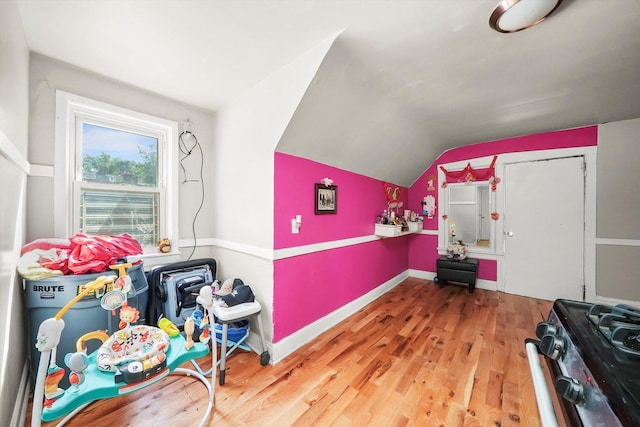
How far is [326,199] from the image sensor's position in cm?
246

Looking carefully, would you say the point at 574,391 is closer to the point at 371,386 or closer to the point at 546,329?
the point at 546,329

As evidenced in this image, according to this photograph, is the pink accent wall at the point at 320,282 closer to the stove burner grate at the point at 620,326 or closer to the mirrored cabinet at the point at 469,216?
the mirrored cabinet at the point at 469,216

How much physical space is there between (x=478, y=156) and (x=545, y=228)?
4.60 feet

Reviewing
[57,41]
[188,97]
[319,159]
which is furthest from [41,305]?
[319,159]

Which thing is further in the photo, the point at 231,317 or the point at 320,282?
the point at 320,282

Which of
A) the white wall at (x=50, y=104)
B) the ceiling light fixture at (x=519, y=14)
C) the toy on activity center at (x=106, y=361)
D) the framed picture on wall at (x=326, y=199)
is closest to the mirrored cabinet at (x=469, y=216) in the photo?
the framed picture on wall at (x=326, y=199)

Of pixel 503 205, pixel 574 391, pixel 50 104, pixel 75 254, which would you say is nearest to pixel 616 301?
pixel 503 205

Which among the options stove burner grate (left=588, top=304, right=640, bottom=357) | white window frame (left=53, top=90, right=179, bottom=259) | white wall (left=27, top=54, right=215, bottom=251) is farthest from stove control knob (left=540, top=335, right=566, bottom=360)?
white wall (left=27, top=54, right=215, bottom=251)

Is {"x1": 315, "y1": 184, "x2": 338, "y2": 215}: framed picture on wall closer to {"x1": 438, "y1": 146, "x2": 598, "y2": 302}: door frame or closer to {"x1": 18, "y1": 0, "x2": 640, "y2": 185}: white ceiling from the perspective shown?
{"x1": 18, "y1": 0, "x2": 640, "y2": 185}: white ceiling

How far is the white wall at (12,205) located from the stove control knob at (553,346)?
7.36 feet

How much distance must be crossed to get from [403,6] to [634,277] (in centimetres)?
420

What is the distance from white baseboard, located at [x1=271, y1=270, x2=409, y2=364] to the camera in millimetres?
1976

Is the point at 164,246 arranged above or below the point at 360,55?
below

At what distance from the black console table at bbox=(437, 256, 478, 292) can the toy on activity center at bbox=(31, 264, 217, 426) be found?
3535 millimetres
